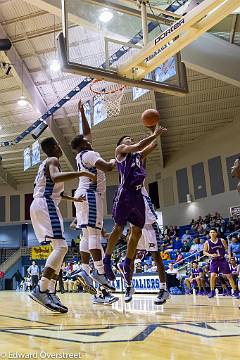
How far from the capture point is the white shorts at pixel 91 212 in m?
4.46

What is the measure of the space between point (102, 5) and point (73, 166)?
15784 millimetres

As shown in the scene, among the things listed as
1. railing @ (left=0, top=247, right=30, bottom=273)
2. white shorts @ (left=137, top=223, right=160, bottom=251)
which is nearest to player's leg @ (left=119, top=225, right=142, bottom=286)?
white shorts @ (left=137, top=223, right=160, bottom=251)

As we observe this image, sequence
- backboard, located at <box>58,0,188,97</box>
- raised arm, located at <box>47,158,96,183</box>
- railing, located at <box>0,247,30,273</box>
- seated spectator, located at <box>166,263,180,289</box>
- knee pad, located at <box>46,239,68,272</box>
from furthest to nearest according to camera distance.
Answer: railing, located at <box>0,247,30,273</box>, seated spectator, located at <box>166,263,180,289</box>, backboard, located at <box>58,0,188,97</box>, knee pad, located at <box>46,239,68,272</box>, raised arm, located at <box>47,158,96,183</box>

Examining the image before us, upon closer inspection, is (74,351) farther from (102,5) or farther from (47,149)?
(102,5)

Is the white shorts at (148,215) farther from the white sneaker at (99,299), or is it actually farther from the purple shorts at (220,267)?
the purple shorts at (220,267)

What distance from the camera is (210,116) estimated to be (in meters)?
18.9

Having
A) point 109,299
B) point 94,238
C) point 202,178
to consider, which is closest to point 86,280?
point 109,299

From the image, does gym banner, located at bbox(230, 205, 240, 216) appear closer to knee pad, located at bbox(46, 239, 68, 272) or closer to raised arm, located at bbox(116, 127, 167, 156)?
raised arm, located at bbox(116, 127, 167, 156)

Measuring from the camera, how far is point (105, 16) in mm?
6531

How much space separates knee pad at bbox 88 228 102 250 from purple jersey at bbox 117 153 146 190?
2.07 ft

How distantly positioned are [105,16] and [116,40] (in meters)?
0.44

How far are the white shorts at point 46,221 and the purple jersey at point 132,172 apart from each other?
88cm

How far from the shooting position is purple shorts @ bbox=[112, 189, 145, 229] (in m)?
4.21

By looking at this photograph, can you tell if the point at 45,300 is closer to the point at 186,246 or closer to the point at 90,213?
the point at 90,213
